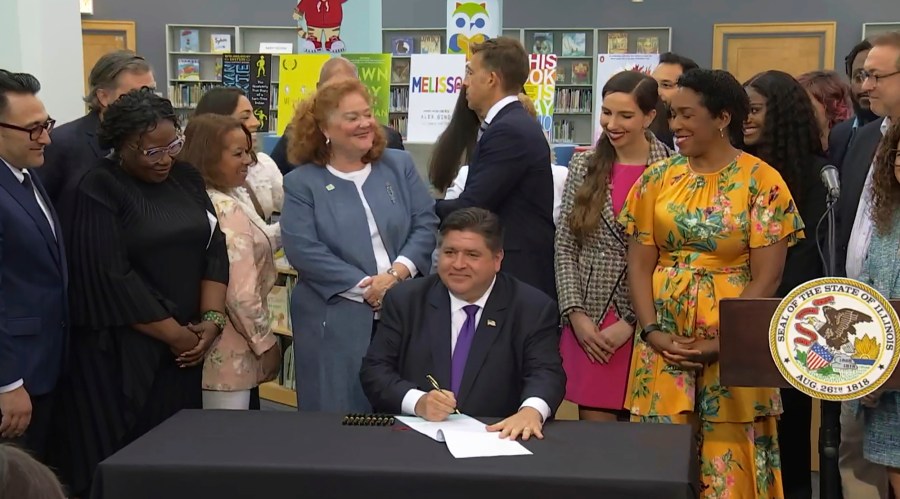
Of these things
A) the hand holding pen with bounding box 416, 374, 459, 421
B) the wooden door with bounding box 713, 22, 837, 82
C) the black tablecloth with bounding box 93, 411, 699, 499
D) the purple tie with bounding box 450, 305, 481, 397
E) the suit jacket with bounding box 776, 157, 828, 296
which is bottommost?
the black tablecloth with bounding box 93, 411, 699, 499

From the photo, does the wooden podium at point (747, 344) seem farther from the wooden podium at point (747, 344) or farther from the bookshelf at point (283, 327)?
the bookshelf at point (283, 327)

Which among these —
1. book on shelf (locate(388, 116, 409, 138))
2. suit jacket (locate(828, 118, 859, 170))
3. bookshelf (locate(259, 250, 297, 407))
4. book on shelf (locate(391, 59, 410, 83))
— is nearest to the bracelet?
bookshelf (locate(259, 250, 297, 407))

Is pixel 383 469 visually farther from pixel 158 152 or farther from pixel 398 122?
pixel 398 122

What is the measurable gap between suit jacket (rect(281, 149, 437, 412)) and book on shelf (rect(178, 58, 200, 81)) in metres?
11.1

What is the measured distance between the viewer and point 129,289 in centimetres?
285

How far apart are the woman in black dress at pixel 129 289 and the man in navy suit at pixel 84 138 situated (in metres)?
0.13

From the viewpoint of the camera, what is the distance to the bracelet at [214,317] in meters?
3.07

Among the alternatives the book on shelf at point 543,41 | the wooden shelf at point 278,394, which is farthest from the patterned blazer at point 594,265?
the book on shelf at point 543,41

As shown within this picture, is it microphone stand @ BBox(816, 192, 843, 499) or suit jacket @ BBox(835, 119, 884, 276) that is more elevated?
suit jacket @ BBox(835, 119, 884, 276)

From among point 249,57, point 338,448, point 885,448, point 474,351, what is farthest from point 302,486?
point 249,57

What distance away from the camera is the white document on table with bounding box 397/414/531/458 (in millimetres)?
2197

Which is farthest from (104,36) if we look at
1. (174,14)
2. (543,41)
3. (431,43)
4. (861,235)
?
(861,235)

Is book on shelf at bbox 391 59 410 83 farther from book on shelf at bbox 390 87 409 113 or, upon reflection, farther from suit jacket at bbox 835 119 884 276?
suit jacket at bbox 835 119 884 276

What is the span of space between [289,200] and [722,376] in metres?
1.56
